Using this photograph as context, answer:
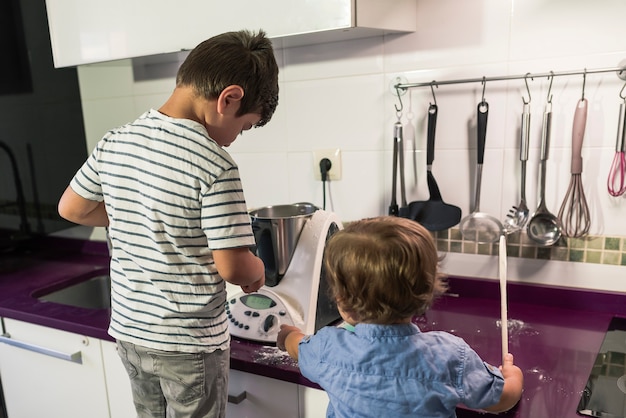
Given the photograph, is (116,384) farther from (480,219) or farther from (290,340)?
(480,219)

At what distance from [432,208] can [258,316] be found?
1.67 feet

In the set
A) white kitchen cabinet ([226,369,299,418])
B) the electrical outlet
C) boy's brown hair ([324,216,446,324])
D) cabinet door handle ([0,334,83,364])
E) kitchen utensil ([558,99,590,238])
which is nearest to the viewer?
boy's brown hair ([324,216,446,324])

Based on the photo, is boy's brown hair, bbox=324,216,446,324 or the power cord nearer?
boy's brown hair, bbox=324,216,446,324

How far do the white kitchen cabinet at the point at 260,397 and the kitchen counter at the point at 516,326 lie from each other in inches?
1.3

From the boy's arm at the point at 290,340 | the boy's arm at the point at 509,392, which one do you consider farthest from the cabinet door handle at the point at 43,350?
the boy's arm at the point at 509,392

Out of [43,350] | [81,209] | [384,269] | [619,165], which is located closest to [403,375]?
[384,269]

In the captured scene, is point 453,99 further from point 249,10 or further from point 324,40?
point 249,10

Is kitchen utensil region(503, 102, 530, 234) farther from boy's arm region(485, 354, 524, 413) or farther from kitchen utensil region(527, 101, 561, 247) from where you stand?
boy's arm region(485, 354, 524, 413)

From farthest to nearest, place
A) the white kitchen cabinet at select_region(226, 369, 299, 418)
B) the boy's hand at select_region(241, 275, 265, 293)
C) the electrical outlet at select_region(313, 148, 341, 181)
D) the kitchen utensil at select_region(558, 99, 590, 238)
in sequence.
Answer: the electrical outlet at select_region(313, 148, 341, 181) → the kitchen utensil at select_region(558, 99, 590, 238) → the white kitchen cabinet at select_region(226, 369, 299, 418) → the boy's hand at select_region(241, 275, 265, 293)

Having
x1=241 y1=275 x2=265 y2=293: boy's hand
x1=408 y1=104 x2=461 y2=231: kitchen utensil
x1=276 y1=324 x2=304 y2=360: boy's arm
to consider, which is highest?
x1=408 y1=104 x2=461 y2=231: kitchen utensil

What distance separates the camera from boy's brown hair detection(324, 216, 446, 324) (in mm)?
703

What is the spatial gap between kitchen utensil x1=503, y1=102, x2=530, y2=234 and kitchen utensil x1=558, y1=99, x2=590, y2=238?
0.08 metres

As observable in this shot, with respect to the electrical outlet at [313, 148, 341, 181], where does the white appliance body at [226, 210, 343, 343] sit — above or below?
below

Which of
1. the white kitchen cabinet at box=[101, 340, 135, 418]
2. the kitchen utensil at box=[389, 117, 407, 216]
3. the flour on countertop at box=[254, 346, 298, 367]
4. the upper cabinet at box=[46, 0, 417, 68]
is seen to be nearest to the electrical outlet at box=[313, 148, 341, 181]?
the kitchen utensil at box=[389, 117, 407, 216]
